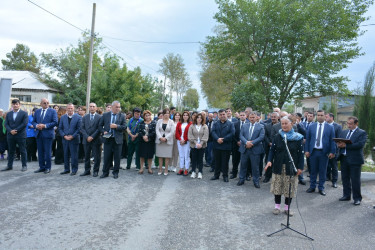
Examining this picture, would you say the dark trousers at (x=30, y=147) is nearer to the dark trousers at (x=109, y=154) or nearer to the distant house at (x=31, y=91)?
the dark trousers at (x=109, y=154)

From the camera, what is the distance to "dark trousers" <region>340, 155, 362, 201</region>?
254 inches

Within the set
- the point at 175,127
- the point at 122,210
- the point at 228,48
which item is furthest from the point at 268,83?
the point at 122,210

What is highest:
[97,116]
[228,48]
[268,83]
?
[228,48]

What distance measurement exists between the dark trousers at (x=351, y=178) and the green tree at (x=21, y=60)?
63.4m

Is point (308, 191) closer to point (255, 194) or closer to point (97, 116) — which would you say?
point (255, 194)

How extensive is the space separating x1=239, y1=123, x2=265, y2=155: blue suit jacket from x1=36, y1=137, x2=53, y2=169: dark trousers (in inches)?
229

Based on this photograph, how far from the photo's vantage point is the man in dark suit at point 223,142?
27.0 ft

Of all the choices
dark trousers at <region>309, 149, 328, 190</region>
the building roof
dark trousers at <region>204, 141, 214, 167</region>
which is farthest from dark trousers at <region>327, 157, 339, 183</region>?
the building roof

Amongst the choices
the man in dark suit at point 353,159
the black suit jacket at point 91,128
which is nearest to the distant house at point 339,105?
the man in dark suit at point 353,159

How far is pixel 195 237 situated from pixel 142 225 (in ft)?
3.18

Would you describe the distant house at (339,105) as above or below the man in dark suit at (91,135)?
above

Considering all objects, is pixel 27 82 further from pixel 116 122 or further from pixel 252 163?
pixel 252 163

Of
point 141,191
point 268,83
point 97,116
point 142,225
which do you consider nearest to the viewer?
point 142,225

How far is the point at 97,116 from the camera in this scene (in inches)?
328
